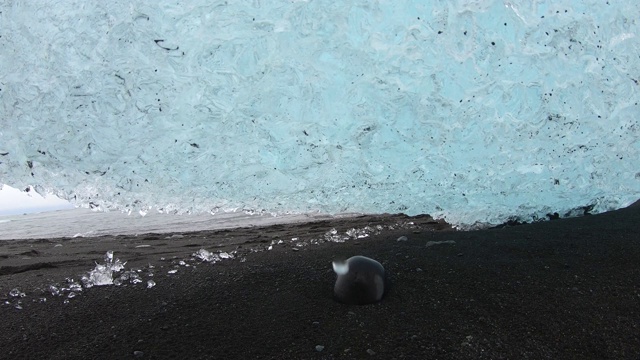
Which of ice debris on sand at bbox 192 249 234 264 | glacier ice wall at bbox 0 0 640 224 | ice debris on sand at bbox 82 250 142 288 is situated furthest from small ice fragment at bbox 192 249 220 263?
ice debris on sand at bbox 82 250 142 288

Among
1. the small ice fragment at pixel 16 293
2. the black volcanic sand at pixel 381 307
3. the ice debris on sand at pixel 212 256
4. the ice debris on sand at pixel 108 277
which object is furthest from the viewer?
the ice debris on sand at pixel 212 256

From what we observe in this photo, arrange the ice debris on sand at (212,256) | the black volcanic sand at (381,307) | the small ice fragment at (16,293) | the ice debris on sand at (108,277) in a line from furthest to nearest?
the ice debris on sand at (212,256)
the ice debris on sand at (108,277)
the small ice fragment at (16,293)
the black volcanic sand at (381,307)

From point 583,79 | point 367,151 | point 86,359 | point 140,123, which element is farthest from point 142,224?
point 583,79

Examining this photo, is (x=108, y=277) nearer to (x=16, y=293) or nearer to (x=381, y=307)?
(x=16, y=293)

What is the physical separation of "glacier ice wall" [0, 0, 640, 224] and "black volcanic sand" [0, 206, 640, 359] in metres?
0.54

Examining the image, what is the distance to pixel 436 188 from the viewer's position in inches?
129

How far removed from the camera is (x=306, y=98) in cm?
290

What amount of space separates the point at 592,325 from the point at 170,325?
174 centimetres

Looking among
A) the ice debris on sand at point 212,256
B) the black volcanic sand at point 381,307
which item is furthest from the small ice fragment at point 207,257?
the black volcanic sand at point 381,307

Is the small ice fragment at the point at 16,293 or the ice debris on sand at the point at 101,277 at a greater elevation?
the ice debris on sand at the point at 101,277

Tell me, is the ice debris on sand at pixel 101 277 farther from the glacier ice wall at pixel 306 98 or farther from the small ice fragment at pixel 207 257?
the small ice fragment at pixel 207 257

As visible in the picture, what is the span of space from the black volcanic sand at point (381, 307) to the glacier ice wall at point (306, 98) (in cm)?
54

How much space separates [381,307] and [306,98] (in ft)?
4.66

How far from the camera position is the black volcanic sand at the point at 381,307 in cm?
174
